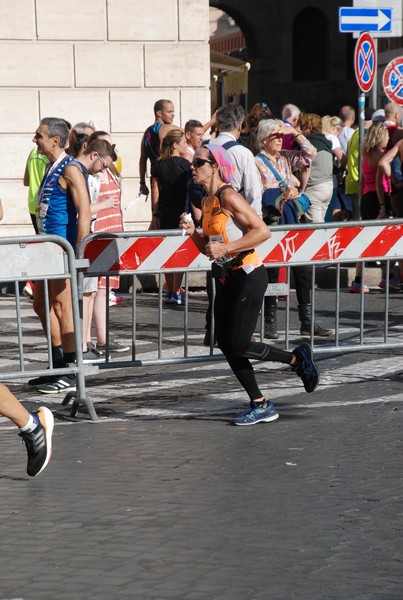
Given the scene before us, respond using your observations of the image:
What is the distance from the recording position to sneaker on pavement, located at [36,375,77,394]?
903 centimetres

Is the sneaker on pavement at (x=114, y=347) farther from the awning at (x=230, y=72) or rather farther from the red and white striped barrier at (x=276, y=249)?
the awning at (x=230, y=72)

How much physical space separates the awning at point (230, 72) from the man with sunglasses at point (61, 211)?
45.4 feet

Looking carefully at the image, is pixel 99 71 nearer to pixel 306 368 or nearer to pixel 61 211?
pixel 61 211

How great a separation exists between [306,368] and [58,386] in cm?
183

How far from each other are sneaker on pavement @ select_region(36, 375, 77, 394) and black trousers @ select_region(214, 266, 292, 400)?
150cm

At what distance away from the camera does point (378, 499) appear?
612cm

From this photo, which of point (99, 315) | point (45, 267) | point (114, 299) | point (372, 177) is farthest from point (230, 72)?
point (45, 267)

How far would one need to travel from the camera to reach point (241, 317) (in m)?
7.84

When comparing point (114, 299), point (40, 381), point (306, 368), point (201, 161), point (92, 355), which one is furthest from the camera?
point (114, 299)

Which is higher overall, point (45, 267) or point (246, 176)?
point (246, 176)

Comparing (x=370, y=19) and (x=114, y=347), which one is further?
(x=370, y=19)

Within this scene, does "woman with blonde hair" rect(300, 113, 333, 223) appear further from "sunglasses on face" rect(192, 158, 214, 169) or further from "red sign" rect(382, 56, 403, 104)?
"sunglasses on face" rect(192, 158, 214, 169)

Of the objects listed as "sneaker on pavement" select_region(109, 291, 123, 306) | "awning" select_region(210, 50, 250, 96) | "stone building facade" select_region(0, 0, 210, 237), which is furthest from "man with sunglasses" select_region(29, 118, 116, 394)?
"awning" select_region(210, 50, 250, 96)

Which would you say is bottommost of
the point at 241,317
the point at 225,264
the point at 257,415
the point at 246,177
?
the point at 257,415
